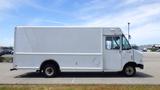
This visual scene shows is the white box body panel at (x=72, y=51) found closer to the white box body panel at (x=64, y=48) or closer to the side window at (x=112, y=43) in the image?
the white box body panel at (x=64, y=48)

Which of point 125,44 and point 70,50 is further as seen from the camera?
point 125,44

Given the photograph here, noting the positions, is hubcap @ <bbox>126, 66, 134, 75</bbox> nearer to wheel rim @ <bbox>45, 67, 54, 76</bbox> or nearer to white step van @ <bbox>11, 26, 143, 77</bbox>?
white step van @ <bbox>11, 26, 143, 77</bbox>

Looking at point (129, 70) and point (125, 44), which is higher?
point (125, 44)

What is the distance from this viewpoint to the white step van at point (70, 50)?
20875mm

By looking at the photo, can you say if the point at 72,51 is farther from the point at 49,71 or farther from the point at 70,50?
the point at 49,71

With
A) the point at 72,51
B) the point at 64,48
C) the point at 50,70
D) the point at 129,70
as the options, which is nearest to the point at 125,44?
the point at 129,70

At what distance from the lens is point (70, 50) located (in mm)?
20922

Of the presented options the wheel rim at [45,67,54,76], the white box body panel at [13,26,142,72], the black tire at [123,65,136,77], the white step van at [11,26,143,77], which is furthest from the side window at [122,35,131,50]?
the wheel rim at [45,67,54,76]

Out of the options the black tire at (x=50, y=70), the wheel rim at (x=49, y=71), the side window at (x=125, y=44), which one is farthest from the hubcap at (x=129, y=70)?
the wheel rim at (x=49, y=71)

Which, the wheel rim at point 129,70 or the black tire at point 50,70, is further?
the wheel rim at point 129,70

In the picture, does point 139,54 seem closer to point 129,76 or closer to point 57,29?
point 129,76

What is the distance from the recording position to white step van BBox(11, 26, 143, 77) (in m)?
20.9

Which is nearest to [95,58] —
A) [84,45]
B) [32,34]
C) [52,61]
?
[84,45]

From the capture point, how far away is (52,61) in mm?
20938
